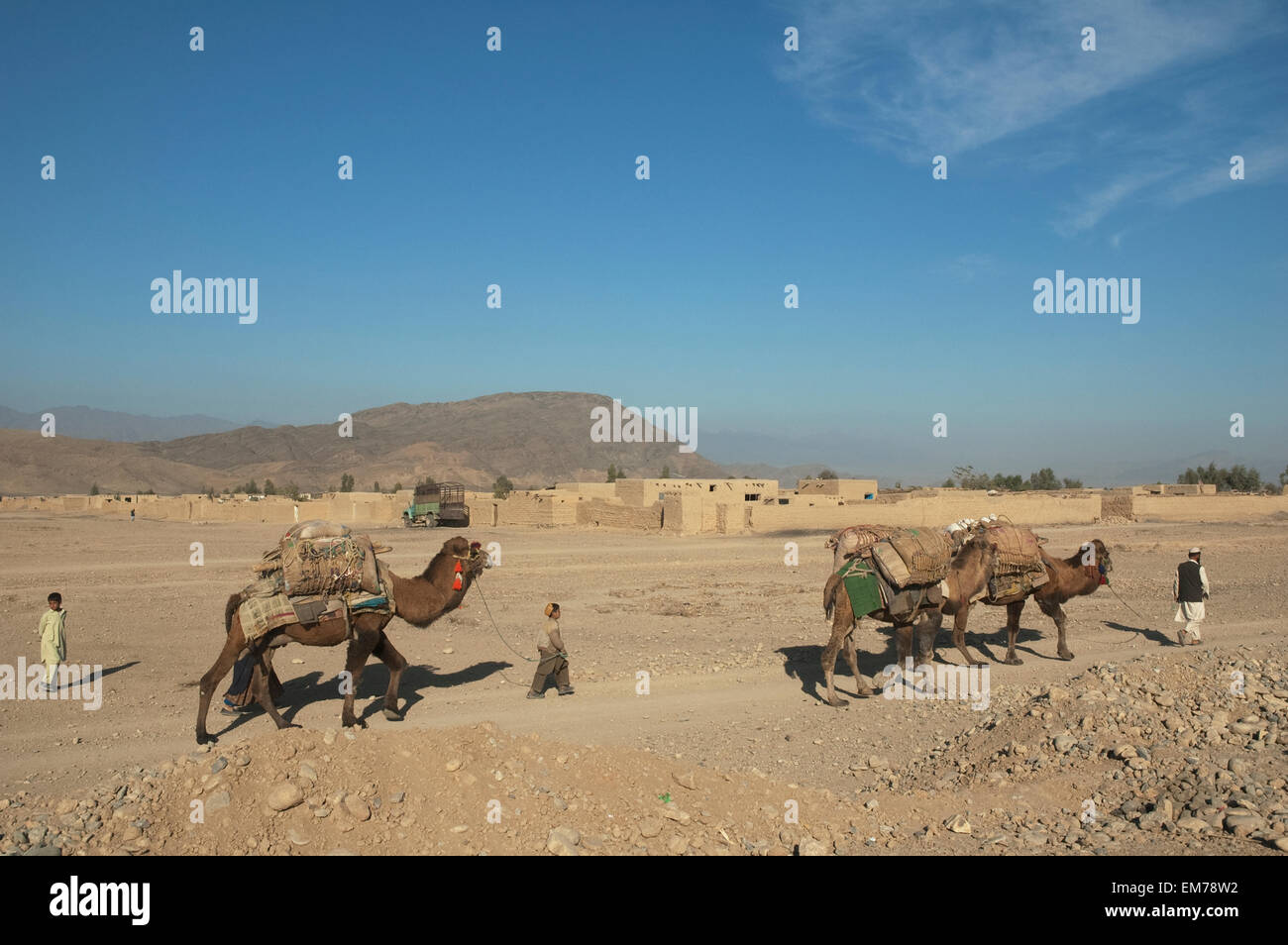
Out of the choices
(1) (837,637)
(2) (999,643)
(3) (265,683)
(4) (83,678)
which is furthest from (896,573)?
(4) (83,678)

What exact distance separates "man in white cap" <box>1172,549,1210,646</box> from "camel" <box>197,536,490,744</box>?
11.2m

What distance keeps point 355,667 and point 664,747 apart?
357 cm

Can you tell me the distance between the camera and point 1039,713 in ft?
26.9

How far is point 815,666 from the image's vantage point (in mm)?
12500

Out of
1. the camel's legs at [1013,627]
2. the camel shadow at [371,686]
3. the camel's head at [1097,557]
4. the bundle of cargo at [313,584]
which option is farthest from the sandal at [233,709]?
the camel's head at [1097,557]

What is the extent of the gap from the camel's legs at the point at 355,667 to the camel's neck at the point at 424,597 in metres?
0.53

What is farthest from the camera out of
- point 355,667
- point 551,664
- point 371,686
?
point 371,686

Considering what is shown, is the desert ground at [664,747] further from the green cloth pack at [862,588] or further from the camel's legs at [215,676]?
the green cloth pack at [862,588]

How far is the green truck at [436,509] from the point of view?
1705 inches

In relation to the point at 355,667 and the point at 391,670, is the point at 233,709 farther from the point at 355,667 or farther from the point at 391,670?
the point at 391,670

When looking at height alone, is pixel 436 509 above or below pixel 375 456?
below
